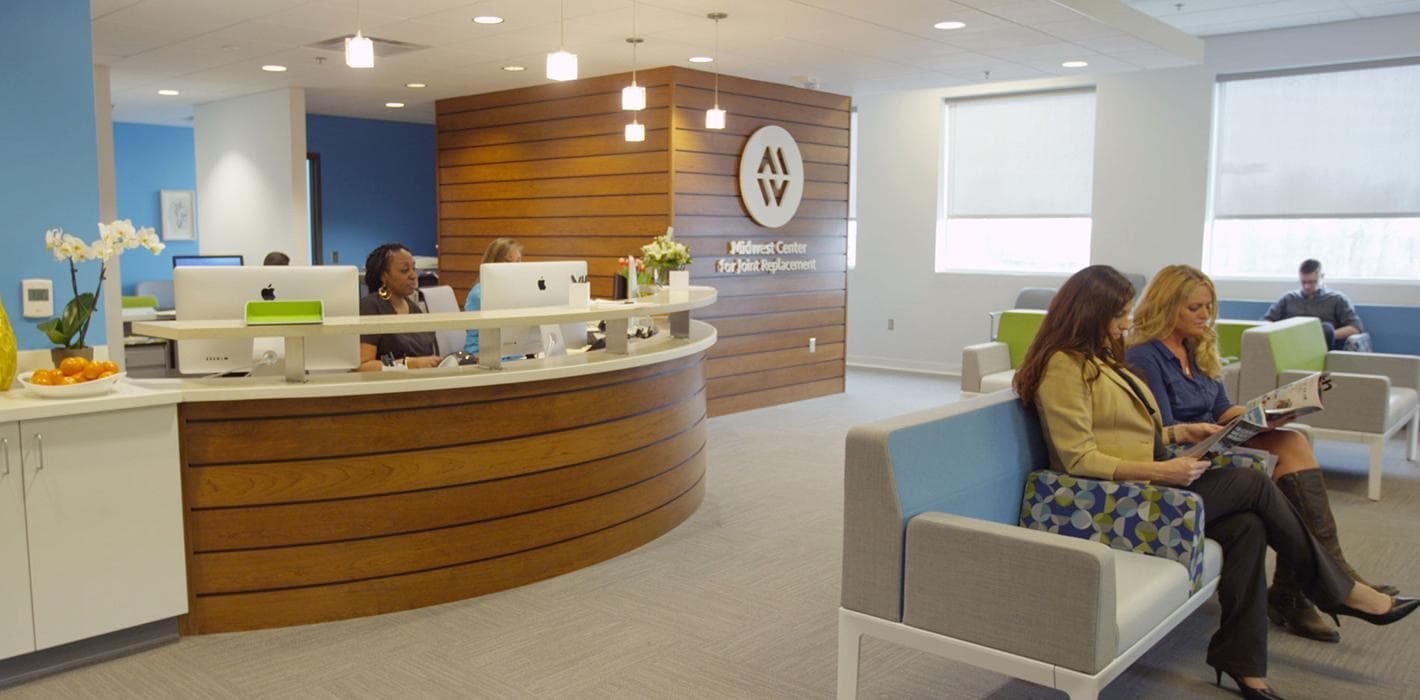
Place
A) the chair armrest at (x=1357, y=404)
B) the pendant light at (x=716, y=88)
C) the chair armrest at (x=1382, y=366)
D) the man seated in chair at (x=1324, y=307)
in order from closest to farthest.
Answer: the chair armrest at (x=1357, y=404) < the pendant light at (x=716, y=88) < the chair armrest at (x=1382, y=366) < the man seated in chair at (x=1324, y=307)

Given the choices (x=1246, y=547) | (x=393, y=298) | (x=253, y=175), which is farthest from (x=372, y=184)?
(x=1246, y=547)

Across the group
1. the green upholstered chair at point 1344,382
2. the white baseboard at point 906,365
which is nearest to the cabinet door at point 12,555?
the green upholstered chair at point 1344,382

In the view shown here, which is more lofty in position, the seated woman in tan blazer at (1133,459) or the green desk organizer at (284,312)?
the green desk organizer at (284,312)

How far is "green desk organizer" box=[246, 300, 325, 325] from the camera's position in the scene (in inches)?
133

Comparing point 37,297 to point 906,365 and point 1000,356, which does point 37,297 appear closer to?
point 1000,356

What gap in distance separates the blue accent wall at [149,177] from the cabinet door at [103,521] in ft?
30.2

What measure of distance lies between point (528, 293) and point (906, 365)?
22.2 ft

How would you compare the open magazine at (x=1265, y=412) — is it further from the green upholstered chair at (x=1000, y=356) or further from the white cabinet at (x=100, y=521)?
the white cabinet at (x=100, y=521)

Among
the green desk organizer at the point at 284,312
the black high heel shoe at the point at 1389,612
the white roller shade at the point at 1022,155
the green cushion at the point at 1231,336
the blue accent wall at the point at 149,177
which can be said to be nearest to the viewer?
the black high heel shoe at the point at 1389,612

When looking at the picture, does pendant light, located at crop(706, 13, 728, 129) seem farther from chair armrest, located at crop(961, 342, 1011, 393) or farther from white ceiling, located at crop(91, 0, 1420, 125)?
chair armrest, located at crop(961, 342, 1011, 393)

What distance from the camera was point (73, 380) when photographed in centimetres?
Answer: 319

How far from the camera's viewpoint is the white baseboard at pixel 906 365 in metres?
10.3

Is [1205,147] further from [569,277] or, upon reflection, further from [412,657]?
[412,657]

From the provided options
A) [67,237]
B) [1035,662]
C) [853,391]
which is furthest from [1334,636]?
[853,391]
